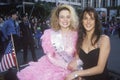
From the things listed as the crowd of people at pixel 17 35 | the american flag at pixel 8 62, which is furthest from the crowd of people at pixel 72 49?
the crowd of people at pixel 17 35

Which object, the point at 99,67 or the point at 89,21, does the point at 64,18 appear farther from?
the point at 99,67

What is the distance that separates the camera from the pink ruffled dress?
356 cm

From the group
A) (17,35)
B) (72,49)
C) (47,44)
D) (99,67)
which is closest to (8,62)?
(47,44)

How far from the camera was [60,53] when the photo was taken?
3.66 meters

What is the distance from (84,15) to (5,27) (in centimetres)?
833

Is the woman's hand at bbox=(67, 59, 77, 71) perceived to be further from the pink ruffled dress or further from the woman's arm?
the woman's arm

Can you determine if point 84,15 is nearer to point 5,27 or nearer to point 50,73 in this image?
point 50,73

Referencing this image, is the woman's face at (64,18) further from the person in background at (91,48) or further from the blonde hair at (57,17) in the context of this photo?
the person in background at (91,48)

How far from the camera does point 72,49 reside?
361 cm

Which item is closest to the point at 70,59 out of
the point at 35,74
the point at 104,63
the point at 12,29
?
the point at 35,74

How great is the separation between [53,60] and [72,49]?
21cm

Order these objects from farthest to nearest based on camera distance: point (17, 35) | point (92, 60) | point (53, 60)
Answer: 1. point (17, 35)
2. point (53, 60)
3. point (92, 60)

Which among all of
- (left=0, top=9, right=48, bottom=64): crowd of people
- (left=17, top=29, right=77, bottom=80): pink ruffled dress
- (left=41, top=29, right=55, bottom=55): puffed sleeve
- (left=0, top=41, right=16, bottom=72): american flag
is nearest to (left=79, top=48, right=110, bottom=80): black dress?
(left=17, top=29, right=77, bottom=80): pink ruffled dress

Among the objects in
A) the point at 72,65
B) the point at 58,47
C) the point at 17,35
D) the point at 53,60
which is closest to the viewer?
the point at 72,65
